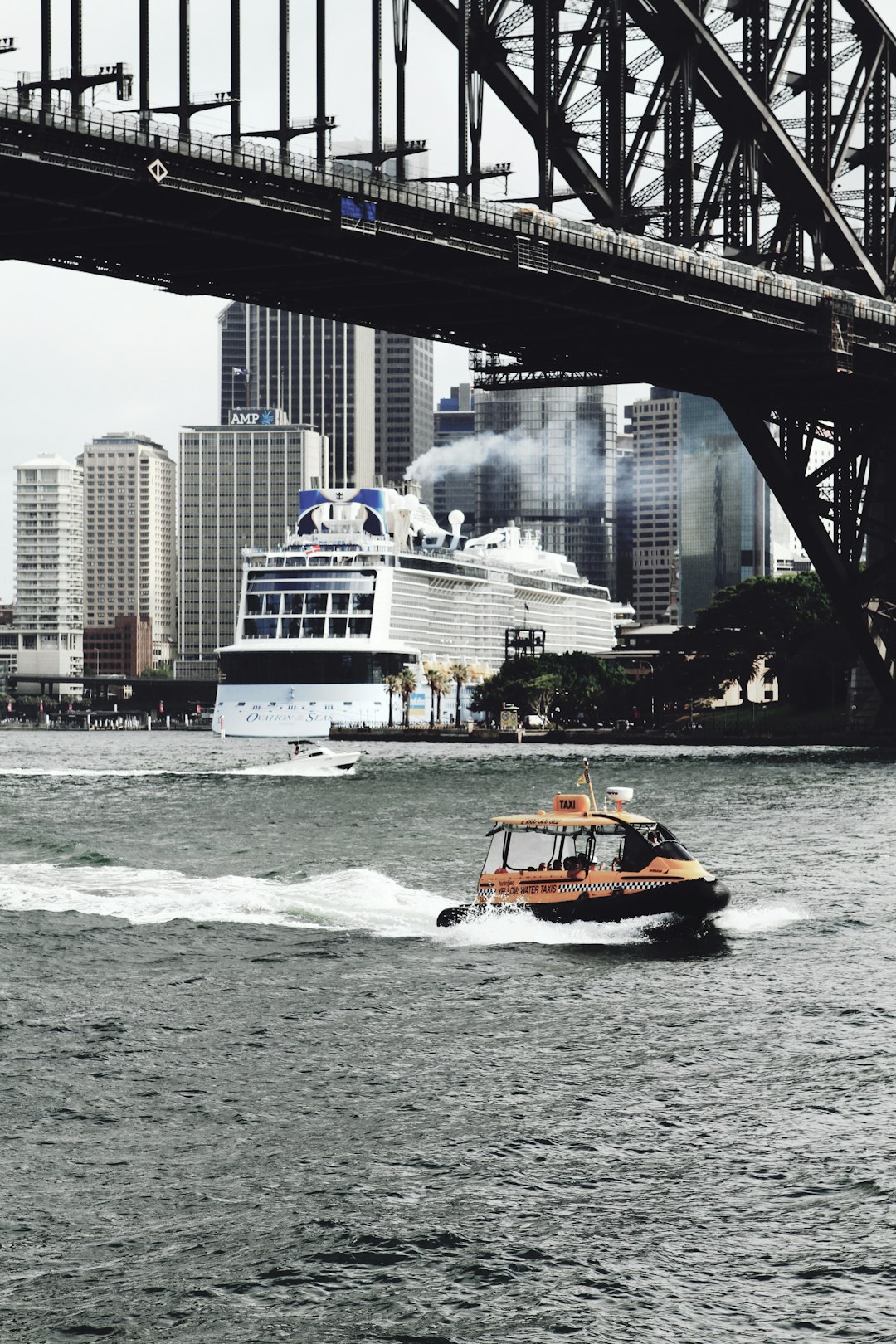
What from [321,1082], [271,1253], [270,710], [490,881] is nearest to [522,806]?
[490,881]

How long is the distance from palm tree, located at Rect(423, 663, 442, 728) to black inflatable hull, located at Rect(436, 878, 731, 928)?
520ft

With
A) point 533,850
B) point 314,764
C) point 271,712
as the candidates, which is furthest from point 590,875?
point 271,712

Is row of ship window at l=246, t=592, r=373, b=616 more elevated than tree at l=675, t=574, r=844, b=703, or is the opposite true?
row of ship window at l=246, t=592, r=373, b=616

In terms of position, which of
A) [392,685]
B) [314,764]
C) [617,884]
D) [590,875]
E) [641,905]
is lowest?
[314,764]

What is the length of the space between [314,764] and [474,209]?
34101 mm

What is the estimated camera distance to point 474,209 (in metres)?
65.1

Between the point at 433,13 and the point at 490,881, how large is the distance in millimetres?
52325

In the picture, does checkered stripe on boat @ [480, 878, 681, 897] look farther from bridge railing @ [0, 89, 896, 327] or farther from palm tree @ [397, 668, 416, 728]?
palm tree @ [397, 668, 416, 728]

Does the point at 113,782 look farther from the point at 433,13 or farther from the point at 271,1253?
the point at 271,1253

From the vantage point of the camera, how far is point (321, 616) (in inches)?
7530

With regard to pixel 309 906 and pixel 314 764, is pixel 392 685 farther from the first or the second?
pixel 309 906

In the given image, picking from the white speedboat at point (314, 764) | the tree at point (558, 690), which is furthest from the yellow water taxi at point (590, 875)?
the tree at point (558, 690)

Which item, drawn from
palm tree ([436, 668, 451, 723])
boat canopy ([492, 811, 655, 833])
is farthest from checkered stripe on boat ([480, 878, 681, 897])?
palm tree ([436, 668, 451, 723])

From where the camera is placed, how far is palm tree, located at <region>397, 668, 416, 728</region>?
18562 cm
